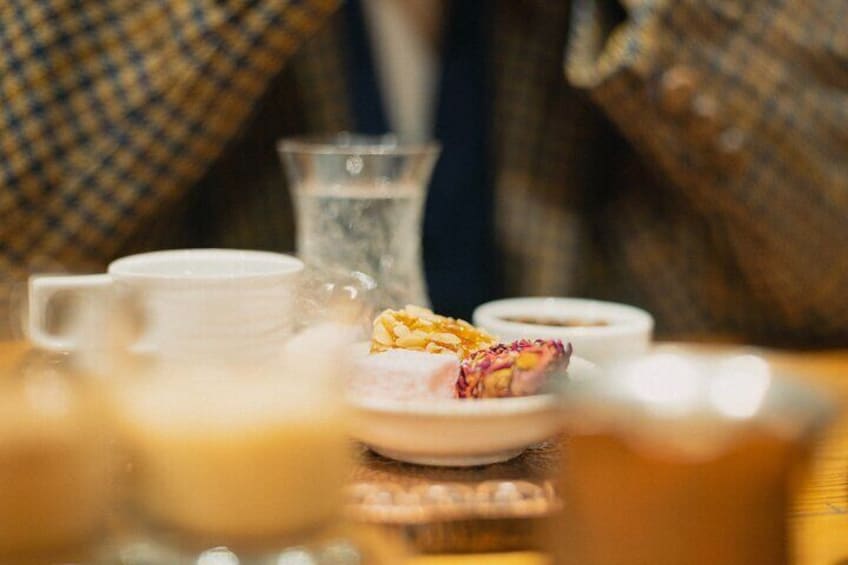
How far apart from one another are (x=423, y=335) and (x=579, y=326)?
0.53 ft

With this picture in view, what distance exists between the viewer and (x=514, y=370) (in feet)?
1.63

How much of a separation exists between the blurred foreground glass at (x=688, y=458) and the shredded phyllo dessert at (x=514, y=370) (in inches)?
5.4

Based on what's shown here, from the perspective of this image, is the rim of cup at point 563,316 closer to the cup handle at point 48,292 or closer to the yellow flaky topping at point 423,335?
the yellow flaky topping at point 423,335

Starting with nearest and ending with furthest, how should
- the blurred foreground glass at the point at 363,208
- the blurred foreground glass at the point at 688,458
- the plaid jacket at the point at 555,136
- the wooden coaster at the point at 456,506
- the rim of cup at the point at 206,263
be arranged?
the blurred foreground glass at the point at 688,458
the wooden coaster at the point at 456,506
the rim of cup at the point at 206,263
the blurred foreground glass at the point at 363,208
the plaid jacket at the point at 555,136

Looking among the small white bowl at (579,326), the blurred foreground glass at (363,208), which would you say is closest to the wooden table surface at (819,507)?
the small white bowl at (579,326)

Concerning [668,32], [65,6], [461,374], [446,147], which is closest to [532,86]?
[446,147]

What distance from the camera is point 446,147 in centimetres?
130

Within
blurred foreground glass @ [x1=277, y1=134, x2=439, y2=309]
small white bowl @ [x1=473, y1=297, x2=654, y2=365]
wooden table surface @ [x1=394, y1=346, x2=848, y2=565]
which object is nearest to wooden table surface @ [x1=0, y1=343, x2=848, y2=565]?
wooden table surface @ [x1=394, y1=346, x2=848, y2=565]

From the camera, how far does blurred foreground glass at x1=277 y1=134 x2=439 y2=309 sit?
2.57ft

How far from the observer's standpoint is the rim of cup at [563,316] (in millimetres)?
636

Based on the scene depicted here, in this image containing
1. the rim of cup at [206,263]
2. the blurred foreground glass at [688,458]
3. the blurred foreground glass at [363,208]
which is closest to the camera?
the blurred foreground glass at [688,458]

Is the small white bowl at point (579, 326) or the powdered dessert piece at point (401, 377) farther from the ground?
the powdered dessert piece at point (401, 377)

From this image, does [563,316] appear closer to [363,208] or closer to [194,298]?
[363,208]

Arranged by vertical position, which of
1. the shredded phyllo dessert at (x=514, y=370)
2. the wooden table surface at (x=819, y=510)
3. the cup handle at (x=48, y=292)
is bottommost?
the wooden table surface at (x=819, y=510)
